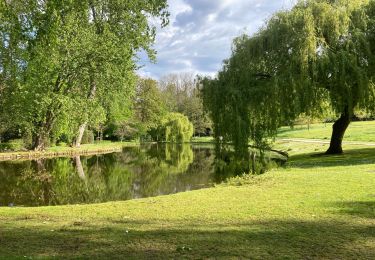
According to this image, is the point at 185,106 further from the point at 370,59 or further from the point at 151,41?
the point at 370,59

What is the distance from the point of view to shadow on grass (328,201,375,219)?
8.12 meters

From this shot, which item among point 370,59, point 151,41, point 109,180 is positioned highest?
point 151,41

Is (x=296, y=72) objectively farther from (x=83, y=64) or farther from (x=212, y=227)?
(x=83, y=64)

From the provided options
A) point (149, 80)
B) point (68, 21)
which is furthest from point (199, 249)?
point (149, 80)

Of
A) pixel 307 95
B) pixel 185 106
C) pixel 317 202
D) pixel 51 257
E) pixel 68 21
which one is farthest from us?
pixel 185 106

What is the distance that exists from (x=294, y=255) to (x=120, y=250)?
270 centimetres

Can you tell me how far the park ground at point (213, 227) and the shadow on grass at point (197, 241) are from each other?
0.02 metres

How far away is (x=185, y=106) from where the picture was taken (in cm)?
8312

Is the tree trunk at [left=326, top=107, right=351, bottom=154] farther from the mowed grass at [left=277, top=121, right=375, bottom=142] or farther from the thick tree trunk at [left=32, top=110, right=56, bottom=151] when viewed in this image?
the thick tree trunk at [left=32, top=110, right=56, bottom=151]

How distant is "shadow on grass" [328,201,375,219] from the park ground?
15 millimetres

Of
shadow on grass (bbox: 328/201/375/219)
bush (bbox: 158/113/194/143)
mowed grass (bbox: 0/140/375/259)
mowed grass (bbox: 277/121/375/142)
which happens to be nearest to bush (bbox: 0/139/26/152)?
mowed grass (bbox: 277/121/375/142)

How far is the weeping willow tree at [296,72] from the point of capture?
1917cm

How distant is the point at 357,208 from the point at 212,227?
3.57 metres

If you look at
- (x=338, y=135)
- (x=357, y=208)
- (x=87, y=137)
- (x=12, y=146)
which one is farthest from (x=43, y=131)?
(x=357, y=208)
